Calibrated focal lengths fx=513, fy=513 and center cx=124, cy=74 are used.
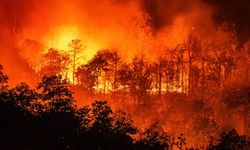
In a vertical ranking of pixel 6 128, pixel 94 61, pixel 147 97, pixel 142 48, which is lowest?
pixel 6 128

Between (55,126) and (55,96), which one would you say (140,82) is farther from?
(55,126)

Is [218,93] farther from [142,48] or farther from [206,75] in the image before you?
[142,48]

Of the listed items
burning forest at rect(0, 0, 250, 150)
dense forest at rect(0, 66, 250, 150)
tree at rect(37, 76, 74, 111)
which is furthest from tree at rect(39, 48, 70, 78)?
dense forest at rect(0, 66, 250, 150)

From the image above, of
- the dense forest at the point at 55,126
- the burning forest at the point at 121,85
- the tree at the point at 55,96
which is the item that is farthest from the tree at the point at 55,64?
the dense forest at the point at 55,126

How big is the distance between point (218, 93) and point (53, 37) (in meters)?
30.4

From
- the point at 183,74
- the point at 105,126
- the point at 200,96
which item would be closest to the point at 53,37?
the point at 183,74

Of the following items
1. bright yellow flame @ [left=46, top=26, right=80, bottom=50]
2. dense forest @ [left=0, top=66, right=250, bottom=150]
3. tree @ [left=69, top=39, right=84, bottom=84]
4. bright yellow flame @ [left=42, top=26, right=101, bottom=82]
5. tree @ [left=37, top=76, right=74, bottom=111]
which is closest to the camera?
dense forest @ [left=0, top=66, right=250, bottom=150]

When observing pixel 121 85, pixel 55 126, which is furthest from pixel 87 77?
pixel 55 126

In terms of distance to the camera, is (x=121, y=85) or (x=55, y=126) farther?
(x=121, y=85)

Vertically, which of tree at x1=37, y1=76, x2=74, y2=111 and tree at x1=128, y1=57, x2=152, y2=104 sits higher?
tree at x1=128, y1=57, x2=152, y2=104

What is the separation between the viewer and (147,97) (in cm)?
5375

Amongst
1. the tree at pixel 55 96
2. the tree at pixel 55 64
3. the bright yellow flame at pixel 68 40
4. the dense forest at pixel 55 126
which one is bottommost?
the dense forest at pixel 55 126

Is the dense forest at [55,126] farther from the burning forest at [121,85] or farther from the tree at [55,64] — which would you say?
the tree at [55,64]

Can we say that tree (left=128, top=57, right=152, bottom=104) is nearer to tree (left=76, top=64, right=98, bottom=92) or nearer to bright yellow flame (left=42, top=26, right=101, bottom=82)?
tree (left=76, top=64, right=98, bottom=92)
